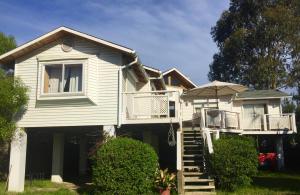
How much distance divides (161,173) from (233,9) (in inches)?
1318

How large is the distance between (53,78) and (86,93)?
7.29ft

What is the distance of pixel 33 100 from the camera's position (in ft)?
56.6

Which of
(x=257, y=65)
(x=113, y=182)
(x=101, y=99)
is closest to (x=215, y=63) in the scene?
(x=257, y=65)

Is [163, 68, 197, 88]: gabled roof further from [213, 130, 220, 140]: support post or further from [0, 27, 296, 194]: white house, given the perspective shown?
[0, 27, 296, 194]: white house

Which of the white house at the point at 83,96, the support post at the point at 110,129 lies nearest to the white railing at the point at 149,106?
→ the white house at the point at 83,96

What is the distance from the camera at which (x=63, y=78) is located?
55.8 feet

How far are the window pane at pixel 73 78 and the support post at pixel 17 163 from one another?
124 inches

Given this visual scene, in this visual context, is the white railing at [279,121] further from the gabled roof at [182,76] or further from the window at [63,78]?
the window at [63,78]

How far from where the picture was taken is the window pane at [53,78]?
677 inches

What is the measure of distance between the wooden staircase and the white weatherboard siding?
403 cm

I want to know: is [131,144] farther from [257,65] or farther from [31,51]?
[257,65]

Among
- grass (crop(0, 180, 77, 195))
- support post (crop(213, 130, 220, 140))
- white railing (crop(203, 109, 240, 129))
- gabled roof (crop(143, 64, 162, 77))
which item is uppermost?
gabled roof (crop(143, 64, 162, 77))

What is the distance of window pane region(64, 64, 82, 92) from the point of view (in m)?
17.0

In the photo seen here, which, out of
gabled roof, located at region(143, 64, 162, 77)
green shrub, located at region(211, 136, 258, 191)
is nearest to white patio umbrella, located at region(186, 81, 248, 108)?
gabled roof, located at region(143, 64, 162, 77)
